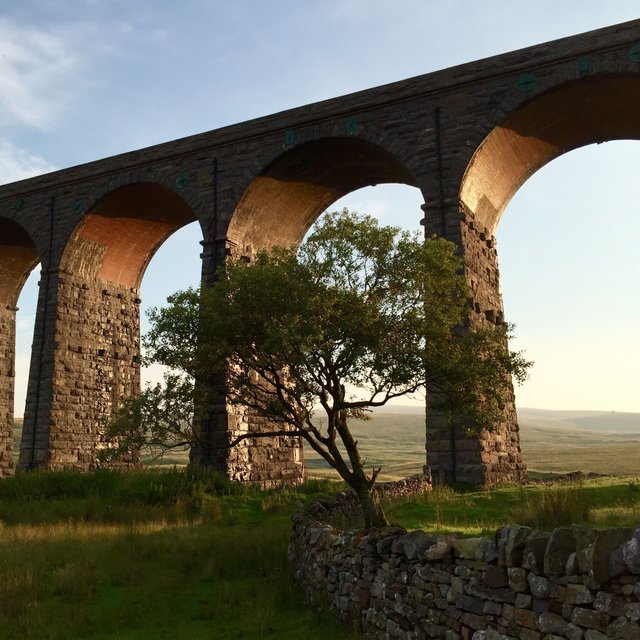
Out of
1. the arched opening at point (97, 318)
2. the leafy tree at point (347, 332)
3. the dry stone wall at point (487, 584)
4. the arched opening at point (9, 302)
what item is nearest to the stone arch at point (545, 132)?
the leafy tree at point (347, 332)

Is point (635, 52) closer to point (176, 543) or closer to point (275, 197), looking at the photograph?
point (275, 197)

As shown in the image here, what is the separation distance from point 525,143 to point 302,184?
7161 millimetres

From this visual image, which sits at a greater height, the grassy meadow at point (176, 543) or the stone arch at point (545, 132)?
the stone arch at point (545, 132)

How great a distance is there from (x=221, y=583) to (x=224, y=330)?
4.17 m

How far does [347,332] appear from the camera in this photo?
36.5 ft

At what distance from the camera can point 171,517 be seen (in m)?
15.9

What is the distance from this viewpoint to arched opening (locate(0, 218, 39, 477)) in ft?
90.5

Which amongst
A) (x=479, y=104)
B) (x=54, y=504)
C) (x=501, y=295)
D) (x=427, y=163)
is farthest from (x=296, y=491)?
(x=479, y=104)

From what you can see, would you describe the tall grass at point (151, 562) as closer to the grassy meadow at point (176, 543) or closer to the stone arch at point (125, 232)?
the grassy meadow at point (176, 543)

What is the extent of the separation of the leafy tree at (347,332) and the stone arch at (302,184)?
8.72 m

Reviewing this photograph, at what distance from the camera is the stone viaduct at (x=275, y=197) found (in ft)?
57.4

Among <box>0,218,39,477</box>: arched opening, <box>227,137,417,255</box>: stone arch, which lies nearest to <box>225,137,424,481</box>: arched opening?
<box>227,137,417,255</box>: stone arch

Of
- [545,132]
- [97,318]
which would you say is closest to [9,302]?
[97,318]

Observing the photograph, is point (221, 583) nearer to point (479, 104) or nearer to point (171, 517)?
point (171, 517)
